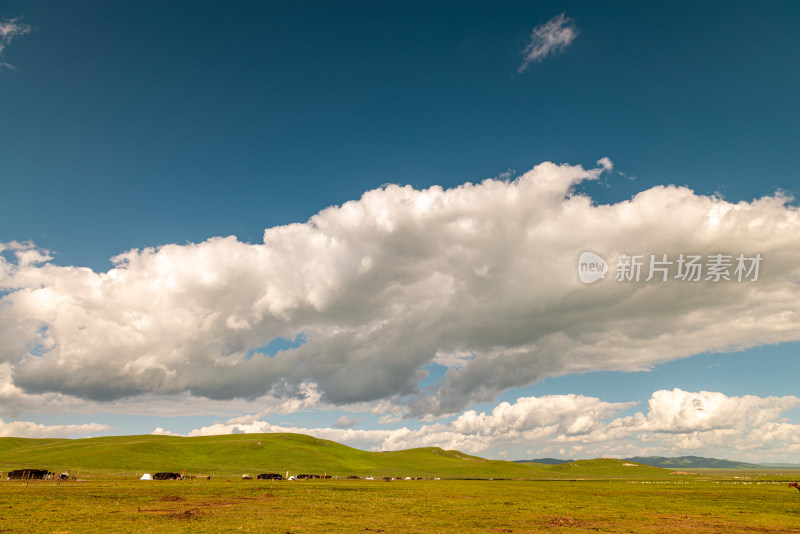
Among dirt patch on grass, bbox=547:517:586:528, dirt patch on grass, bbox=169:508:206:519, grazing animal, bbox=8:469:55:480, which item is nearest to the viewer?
dirt patch on grass, bbox=169:508:206:519

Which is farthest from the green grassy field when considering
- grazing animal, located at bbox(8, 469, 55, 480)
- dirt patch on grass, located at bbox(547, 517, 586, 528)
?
grazing animal, located at bbox(8, 469, 55, 480)

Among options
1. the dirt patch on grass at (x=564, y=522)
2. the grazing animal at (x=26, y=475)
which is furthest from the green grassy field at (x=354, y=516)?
the grazing animal at (x=26, y=475)

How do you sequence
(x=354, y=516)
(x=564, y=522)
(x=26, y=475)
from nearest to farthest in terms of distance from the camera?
(x=564, y=522) < (x=354, y=516) < (x=26, y=475)

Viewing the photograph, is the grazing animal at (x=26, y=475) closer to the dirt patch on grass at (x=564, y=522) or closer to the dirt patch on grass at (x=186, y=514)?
the dirt patch on grass at (x=186, y=514)

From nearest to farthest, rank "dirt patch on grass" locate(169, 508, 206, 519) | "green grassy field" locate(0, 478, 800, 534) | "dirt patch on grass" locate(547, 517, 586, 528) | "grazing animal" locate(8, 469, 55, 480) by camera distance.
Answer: "green grassy field" locate(0, 478, 800, 534), "dirt patch on grass" locate(169, 508, 206, 519), "dirt patch on grass" locate(547, 517, 586, 528), "grazing animal" locate(8, 469, 55, 480)

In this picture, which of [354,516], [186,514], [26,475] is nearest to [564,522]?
[354,516]

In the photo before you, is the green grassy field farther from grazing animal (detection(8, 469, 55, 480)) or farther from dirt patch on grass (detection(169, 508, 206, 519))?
grazing animal (detection(8, 469, 55, 480))

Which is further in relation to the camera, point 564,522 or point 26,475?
point 26,475

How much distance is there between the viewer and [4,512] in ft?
146

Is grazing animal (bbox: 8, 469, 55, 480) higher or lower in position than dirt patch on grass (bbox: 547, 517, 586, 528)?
lower

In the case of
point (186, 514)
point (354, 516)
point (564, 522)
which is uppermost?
point (186, 514)

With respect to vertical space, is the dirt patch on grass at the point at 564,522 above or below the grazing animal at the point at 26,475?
above

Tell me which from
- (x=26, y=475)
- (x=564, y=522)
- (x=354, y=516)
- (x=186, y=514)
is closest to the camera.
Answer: (x=186, y=514)

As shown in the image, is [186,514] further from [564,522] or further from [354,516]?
[564,522]
